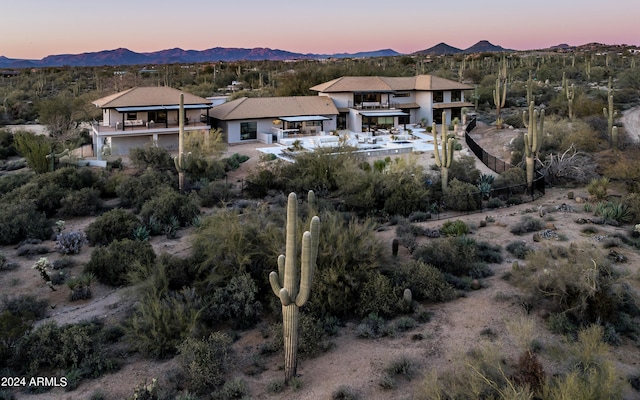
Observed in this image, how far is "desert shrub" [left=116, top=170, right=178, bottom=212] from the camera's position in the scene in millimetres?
22547

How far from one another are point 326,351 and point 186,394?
2.97 m

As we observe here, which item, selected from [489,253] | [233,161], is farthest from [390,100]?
[489,253]

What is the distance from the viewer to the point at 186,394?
9.25m

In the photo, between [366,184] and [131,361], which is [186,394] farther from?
[366,184]

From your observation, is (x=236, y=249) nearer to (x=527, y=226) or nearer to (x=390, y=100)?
(x=527, y=226)

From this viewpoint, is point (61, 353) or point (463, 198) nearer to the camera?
point (61, 353)

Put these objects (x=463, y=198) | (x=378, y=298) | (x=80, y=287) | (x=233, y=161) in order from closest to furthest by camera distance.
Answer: (x=378, y=298) < (x=80, y=287) < (x=463, y=198) < (x=233, y=161)

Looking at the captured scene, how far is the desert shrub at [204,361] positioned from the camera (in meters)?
9.62

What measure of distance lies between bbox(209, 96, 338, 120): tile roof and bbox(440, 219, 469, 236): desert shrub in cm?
2111

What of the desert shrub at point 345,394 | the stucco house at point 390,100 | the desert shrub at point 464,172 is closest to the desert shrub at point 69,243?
the desert shrub at point 345,394

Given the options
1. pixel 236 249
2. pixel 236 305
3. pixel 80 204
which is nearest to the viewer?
pixel 236 305

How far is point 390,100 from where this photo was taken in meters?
43.1

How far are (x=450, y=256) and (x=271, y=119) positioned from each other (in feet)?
83.2

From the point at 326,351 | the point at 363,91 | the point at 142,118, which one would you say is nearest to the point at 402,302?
the point at 326,351
